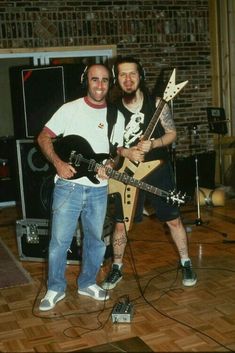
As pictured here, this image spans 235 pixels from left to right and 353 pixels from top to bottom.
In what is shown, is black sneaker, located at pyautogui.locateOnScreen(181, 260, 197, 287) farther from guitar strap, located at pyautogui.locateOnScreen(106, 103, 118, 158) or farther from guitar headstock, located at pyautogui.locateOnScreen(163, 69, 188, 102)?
guitar headstock, located at pyautogui.locateOnScreen(163, 69, 188, 102)

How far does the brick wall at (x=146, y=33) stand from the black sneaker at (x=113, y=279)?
10.5ft

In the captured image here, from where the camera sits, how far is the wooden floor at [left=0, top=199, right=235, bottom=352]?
109 inches

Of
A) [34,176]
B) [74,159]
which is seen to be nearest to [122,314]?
[74,159]

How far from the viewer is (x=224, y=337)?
274 centimetres

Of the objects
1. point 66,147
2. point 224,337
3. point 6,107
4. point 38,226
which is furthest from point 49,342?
point 6,107

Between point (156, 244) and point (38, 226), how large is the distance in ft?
3.96

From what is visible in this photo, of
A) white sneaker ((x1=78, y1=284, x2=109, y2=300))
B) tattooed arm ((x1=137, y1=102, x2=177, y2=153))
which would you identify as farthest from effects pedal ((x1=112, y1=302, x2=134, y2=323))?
tattooed arm ((x1=137, y1=102, x2=177, y2=153))

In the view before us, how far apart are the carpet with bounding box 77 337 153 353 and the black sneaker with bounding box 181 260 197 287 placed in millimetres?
915

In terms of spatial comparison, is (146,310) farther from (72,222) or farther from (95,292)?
(72,222)

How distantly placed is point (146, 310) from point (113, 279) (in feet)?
1.68

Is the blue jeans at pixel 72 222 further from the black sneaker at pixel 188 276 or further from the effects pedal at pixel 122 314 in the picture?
the black sneaker at pixel 188 276

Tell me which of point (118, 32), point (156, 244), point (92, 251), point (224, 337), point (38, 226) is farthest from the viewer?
point (118, 32)

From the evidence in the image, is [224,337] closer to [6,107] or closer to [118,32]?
[118,32]

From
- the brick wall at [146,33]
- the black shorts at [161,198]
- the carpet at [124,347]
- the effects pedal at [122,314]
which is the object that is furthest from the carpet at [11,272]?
the brick wall at [146,33]
